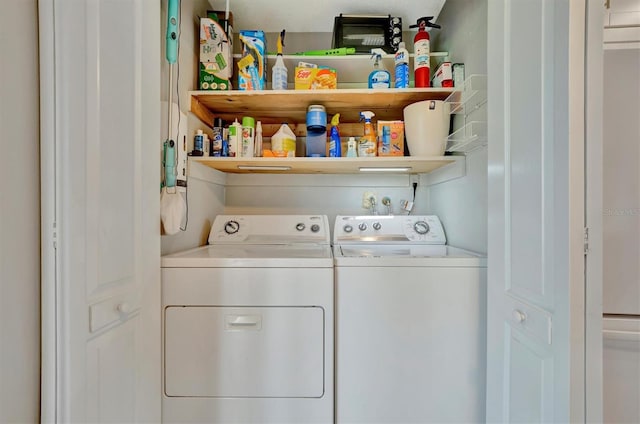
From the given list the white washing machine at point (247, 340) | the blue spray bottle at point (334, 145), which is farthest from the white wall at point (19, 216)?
the blue spray bottle at point (334, 145)

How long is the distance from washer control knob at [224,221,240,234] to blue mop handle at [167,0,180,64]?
37.9 inches

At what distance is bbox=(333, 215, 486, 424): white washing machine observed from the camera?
1240mm

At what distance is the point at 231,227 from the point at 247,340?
84 cm

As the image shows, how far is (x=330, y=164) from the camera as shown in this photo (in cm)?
175

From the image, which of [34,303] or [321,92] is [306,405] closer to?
[34,303]

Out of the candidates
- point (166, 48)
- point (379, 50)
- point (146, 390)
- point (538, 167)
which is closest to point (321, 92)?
point (379, 50)

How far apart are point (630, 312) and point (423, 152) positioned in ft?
3.48

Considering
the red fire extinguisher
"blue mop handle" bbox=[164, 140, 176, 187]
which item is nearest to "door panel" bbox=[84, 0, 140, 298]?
"blue mop handle" bbox=[164, 140, 176, 187]

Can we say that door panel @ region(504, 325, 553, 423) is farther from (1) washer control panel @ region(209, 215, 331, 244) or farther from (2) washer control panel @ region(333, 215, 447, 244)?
(1) washer control panel @ region(209, 215, 331, 244)

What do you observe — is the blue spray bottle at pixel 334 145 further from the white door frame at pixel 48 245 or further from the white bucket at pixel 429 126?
the white door frame at pixel 48 245

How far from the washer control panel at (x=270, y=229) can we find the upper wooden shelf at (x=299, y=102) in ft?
2.20

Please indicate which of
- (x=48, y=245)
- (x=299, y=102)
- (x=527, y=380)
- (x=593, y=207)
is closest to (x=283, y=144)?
(x=299, y=102)

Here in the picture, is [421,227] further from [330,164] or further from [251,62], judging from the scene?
[251,62]

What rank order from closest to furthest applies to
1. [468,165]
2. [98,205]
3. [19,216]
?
[19,216]
[98,205]
[468,165]
